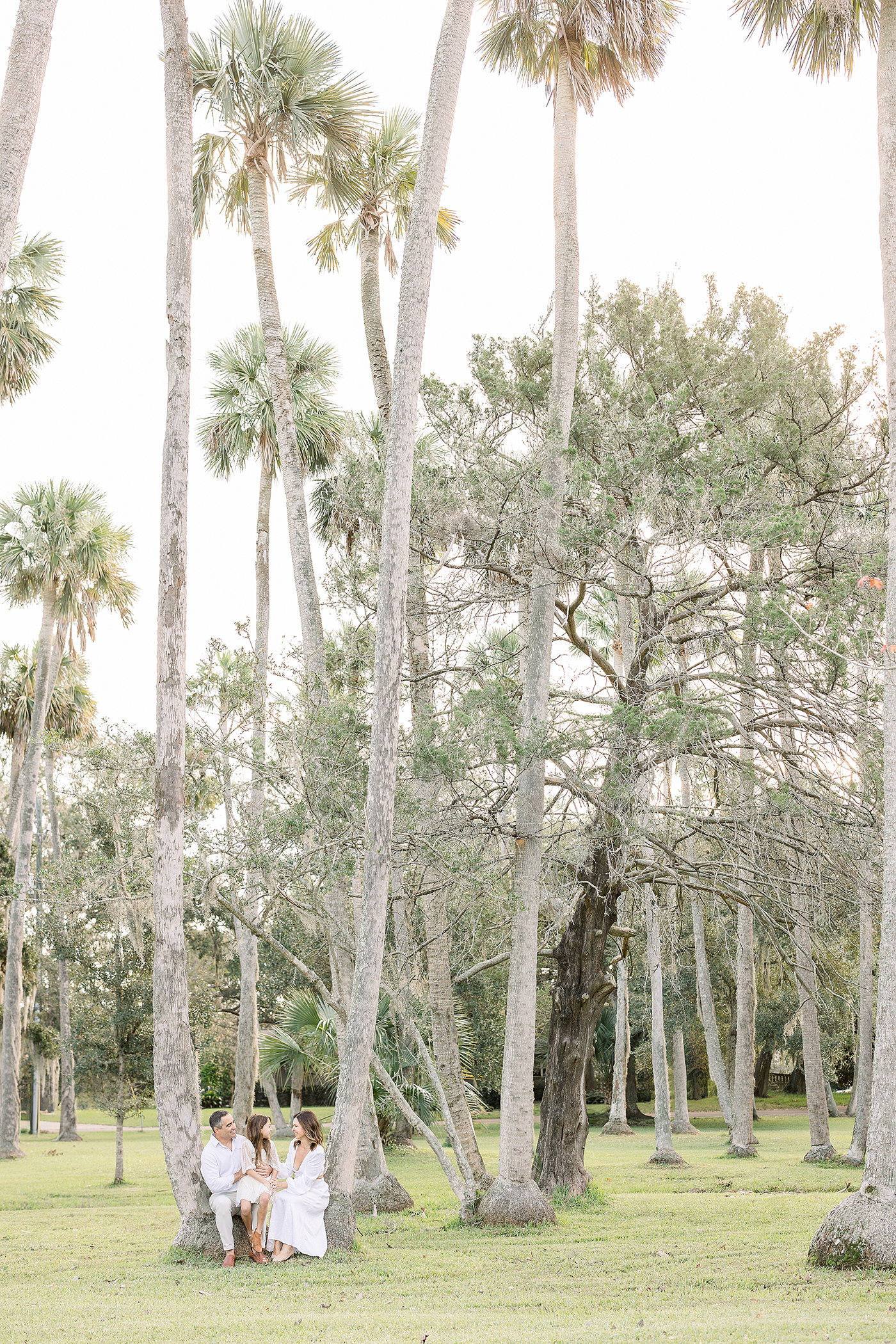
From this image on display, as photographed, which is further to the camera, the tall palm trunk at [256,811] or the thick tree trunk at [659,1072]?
the thick tree trunk at [659,1072]

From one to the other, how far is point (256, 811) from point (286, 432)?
203 inches

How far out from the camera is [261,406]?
20.2 meters

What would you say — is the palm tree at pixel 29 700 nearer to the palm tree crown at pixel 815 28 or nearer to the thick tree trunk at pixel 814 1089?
the thick tree trunk at pixel 814 1089

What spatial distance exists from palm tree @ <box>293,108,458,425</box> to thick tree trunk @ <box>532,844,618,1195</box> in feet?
23.2

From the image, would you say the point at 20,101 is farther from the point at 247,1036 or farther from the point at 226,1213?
the point at 247,1036

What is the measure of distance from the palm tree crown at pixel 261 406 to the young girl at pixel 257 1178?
462 inches

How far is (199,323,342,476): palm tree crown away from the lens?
1862 cm

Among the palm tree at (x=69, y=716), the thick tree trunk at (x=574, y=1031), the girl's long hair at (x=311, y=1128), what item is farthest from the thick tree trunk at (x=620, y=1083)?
the girl's long hair at (x=311, y=1128)

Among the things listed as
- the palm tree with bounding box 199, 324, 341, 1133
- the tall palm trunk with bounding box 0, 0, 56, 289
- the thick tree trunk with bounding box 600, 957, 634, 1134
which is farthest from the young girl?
the thick tree trunk with bounding box 600, 957, 634, 1134

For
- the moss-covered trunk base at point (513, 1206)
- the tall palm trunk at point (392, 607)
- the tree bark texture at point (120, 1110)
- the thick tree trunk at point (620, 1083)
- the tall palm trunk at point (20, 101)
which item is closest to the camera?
the tall palm trunk at point (20, 101)

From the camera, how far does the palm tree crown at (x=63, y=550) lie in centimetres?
2381

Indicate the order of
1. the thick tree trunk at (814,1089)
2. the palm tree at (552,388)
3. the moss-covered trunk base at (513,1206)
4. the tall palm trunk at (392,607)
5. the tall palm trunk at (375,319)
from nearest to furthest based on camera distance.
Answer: the tall palm trunk at (392,607) → the moss-covered trunk base at (513,1206) → the palm tree at (552,388) → the tall palm trunk at (375,319) → the thick tree trunk at (814,1089)

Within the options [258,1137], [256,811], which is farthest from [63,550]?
[258,1137]

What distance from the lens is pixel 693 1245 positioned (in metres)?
9.59
